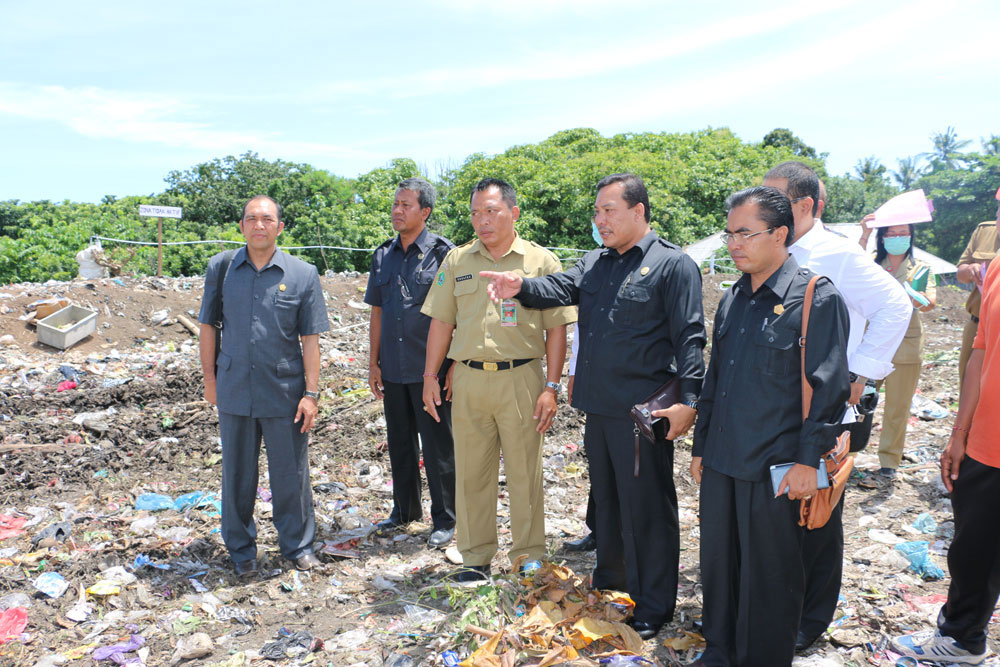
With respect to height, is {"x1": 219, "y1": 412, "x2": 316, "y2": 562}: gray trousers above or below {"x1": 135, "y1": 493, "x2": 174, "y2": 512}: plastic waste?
above

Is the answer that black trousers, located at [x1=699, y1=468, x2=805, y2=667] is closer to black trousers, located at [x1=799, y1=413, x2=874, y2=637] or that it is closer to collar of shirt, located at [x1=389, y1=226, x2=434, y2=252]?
black trousers, located at [x1=799, y1=413, x2=874, y2=637]

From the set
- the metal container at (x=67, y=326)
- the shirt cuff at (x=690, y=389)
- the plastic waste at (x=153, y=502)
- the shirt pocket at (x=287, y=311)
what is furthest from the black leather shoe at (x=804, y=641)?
the metal container at (x=67, y=326)

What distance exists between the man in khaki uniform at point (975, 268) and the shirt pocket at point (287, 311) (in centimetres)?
425

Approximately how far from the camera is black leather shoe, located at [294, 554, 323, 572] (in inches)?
154

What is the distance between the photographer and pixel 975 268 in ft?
15.5

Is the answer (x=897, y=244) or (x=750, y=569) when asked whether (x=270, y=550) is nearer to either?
(x=750, y=569)

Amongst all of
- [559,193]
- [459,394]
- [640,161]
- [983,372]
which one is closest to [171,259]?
[559,193]

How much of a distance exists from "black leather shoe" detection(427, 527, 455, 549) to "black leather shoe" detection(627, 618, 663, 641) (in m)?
1.45

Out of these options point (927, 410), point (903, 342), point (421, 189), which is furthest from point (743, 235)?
point (927, 410)

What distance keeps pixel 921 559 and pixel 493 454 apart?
249 cm

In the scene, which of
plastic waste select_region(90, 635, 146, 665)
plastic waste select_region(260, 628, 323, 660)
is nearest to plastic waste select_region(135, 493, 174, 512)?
plastic waste select_region(90, 635, 146, 665)

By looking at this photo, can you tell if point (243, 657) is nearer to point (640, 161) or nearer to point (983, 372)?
point (983, 372)

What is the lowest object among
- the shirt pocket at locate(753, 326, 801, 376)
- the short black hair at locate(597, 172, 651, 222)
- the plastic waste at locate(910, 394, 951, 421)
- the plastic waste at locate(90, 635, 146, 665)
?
the plastic waste at locate(90, 635, 146, 665)

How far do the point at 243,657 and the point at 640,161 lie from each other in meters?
27.9
